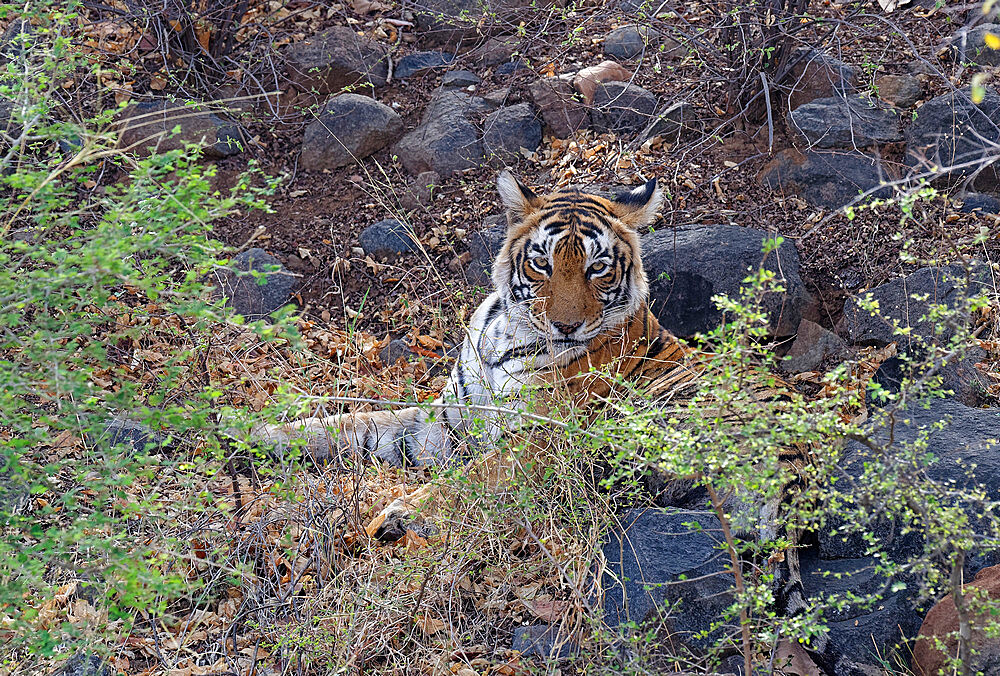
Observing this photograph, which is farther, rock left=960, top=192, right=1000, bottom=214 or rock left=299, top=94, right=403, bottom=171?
rock left=299, top=94, right=403, bottom=171

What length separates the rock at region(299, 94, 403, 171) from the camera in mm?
6539

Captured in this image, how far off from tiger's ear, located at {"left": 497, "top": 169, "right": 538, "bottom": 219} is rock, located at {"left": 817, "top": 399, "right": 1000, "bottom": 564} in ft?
6.32

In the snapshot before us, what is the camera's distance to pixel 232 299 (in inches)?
222

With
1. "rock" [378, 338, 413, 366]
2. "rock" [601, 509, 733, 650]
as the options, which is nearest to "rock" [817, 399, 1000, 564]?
"rock" [601, 509, 733, 650]

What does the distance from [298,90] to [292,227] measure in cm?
143

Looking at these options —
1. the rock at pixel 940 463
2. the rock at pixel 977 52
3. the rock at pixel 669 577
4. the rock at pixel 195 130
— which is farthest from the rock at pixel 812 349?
the rock at pixel 195 130

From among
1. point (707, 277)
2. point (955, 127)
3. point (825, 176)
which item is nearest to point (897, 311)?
point (707, 277)

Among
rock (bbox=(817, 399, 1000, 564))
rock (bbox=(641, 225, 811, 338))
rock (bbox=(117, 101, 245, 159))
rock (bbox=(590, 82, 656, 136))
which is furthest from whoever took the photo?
rock (bbox=(117, 101, 245, 159))

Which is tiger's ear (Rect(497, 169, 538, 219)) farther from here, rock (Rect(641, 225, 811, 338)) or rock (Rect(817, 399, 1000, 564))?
rock (Rect(817, 399, 1000, 564))

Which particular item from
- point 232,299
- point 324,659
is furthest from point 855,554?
point 232,299

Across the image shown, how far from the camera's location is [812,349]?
15.6 feet

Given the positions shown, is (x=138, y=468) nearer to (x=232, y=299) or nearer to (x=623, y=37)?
(x=232, y=299)

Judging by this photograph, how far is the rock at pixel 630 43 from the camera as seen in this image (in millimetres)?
6746

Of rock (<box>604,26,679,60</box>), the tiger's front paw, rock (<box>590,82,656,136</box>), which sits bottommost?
the tiger's front paw
